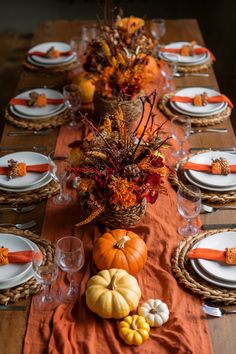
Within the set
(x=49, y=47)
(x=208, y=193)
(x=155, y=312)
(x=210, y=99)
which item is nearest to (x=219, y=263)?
(x=155, y=312)

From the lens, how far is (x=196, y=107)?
256 centimetres

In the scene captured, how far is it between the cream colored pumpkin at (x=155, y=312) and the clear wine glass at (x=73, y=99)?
1198mm

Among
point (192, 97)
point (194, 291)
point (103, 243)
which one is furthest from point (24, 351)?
point (192, 97)

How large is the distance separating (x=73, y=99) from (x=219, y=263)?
3.85 feet

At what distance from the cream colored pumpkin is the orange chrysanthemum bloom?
1.10ft

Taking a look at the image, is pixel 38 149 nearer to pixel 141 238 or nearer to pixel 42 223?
pixel 42 223

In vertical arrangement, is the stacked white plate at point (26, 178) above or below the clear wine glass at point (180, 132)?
below

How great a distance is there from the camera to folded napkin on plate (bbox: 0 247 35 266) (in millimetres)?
1674

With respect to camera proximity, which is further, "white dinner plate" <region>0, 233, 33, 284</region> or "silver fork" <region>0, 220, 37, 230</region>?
"silver fork" <region>0, 220, 37, 230</region>

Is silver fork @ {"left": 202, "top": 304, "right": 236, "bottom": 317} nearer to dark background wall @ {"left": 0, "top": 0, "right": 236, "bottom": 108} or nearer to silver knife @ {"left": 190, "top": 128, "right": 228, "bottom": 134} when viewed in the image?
silver knife @ {"left": 190, "top": 128, "right": 228, "bottom": 134}

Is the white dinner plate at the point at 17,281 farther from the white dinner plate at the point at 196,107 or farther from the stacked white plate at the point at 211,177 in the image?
the white dinner plate at the point at 196,107

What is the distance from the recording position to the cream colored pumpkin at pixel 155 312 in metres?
1.48

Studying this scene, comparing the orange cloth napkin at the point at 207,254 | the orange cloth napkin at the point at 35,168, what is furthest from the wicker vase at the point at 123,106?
the orange cloth napkin at the point at 207,254

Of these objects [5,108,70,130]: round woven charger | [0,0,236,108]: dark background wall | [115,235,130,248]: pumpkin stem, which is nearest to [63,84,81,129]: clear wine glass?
[5,108,70,130]: round woven charger
